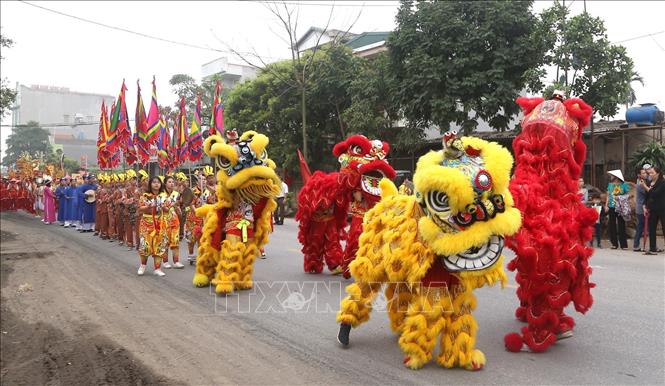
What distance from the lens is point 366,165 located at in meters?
7.67

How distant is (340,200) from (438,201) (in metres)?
4.31

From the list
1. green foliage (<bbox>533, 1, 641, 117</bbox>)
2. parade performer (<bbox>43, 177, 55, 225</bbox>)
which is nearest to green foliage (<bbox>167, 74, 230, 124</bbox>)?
parade performer (<bbox>43, 177, 55, 225</bbox>)

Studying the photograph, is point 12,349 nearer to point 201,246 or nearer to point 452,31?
point 201,246

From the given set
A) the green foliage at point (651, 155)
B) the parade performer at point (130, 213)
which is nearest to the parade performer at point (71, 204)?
the parade performer at point (130, 213)

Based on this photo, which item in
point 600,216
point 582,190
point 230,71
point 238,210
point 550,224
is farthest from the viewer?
point 230,71

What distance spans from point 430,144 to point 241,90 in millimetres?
9548

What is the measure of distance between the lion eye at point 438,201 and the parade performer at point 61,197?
1796 cm

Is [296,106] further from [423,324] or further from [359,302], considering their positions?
[423,324]

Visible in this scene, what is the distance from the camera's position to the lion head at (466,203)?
3820 mm

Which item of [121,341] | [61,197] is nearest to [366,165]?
[121,341]

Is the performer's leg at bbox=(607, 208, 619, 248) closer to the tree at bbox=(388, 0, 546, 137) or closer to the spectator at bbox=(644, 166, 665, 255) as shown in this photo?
the spectator at bbox=(644, 166, 665, 255)

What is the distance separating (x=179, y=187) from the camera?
36.8ft

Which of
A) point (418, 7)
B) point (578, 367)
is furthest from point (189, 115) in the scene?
point (578, 367)

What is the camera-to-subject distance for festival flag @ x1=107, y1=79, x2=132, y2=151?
1445cm
